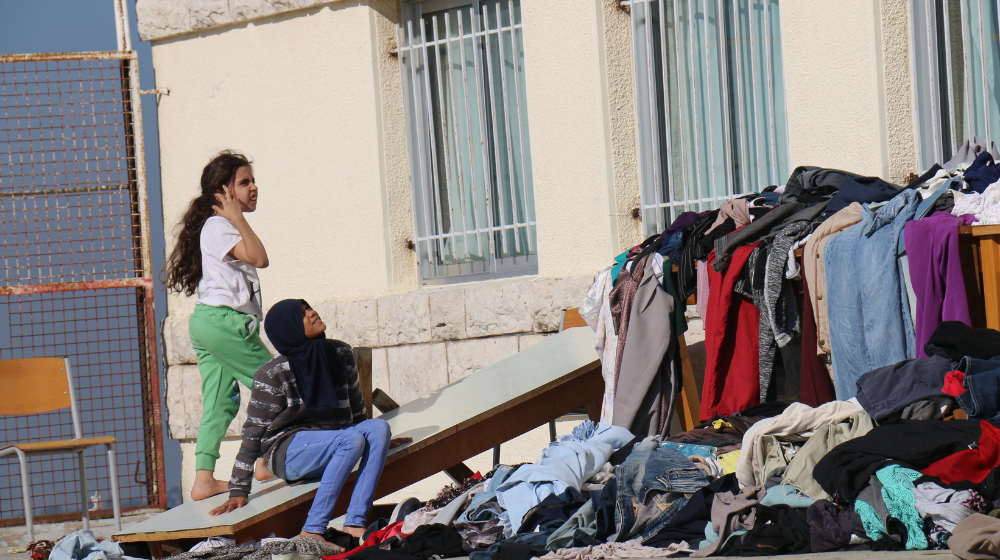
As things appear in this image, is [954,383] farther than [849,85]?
No

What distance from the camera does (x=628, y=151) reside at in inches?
260

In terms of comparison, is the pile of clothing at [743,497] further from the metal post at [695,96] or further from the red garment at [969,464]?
the metal post at [695,96]

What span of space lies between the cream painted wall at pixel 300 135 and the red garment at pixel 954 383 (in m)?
4.14

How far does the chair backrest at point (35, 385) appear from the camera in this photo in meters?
6.29

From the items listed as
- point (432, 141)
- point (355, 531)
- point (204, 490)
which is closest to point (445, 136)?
point (432, 141)

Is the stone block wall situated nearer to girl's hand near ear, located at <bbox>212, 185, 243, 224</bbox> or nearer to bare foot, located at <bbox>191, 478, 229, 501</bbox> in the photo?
girl's hand near ear, located at <bbox>212, 185, 243, 224</bbox>

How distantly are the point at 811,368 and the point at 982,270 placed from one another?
0.84 metres

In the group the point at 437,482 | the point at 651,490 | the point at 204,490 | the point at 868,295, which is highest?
the point at 868,295

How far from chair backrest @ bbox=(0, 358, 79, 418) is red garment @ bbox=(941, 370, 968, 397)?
4905mm

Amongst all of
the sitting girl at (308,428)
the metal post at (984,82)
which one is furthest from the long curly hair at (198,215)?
the metal post at (984,82)

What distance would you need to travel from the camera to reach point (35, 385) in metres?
6.39

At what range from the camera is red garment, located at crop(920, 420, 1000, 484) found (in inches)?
135

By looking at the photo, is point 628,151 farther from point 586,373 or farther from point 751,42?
point 586,373

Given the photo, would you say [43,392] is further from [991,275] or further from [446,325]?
[991,275]
